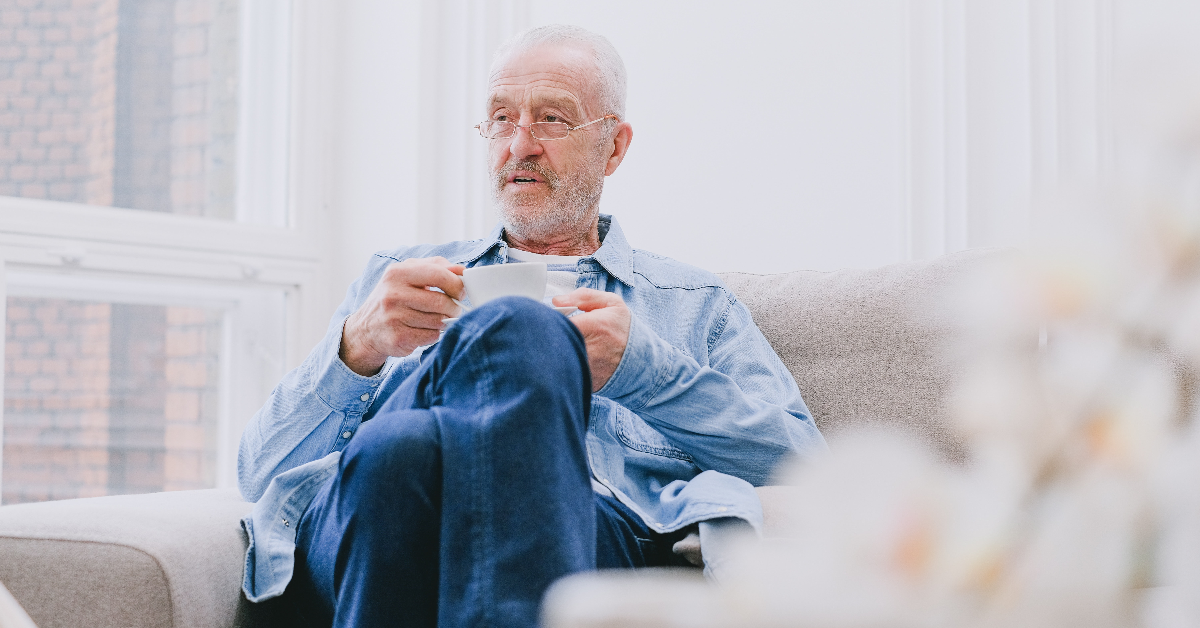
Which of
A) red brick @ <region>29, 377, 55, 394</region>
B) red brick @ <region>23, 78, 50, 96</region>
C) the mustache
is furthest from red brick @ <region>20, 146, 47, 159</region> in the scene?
the mustache

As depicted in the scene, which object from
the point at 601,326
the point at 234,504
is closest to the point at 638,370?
the point at 601,326

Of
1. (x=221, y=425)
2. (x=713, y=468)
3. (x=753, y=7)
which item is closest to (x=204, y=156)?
(x=221, y=425)

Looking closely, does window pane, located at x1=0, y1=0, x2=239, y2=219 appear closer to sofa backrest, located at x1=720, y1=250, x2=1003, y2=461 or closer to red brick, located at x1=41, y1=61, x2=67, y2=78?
red brick, located at x1=41, y1=61, x2=67, y2=78

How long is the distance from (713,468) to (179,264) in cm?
138

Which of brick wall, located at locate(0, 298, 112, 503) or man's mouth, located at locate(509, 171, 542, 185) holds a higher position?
A: man's mouth, located at locate(509, 171, 542, 185)

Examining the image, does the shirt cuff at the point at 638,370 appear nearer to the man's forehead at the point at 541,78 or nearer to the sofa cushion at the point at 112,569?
the sofa cushion at the point at 112,569

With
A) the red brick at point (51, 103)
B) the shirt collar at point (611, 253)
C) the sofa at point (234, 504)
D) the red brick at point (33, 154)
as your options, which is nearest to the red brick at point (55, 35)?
the red brick at point (51, 103)

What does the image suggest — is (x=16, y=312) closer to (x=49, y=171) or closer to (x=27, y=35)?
(x=49, y=171)

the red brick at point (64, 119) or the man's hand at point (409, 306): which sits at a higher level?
the red brick at point (64, 119)

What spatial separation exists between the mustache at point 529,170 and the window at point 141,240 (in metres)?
0.85

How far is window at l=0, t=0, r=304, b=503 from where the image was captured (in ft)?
6.66

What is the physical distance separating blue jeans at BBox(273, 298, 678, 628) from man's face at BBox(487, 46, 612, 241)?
2.71 ft

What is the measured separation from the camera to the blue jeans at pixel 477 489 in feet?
2.61

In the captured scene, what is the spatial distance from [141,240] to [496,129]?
865 millimetres
